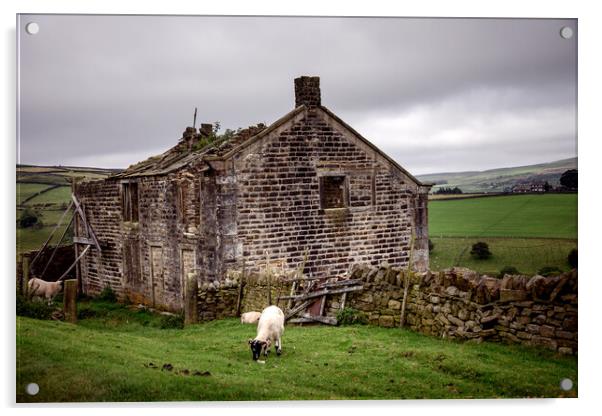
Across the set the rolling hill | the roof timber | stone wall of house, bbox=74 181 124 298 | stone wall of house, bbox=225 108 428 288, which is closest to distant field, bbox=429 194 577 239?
the rolling hill

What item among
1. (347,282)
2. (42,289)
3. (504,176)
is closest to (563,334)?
(504,176)

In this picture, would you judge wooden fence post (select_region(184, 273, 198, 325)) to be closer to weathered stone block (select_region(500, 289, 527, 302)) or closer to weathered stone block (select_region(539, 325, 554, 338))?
weathered stone block (select_region(500, 289, 527, 302))

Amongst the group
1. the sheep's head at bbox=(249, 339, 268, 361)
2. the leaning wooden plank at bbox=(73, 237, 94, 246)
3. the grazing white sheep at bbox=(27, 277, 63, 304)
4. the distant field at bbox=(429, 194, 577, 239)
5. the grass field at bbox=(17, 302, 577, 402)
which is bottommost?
the grass field at bbox=(17, 302, 577, 402)

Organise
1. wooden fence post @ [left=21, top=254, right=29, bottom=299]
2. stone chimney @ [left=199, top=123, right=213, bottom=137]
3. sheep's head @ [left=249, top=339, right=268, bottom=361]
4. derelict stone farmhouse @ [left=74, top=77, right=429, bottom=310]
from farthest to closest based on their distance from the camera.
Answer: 1. stone chimney @ [left=199, top=123, right=213, bottom=137]
2. derelict stone farmhouse @ [left=74, top=77, right=429, bottom=310]
3. wooden fence post @ [left=21, top=254, right=29, bottom=299]
4. sheep's head @ [left=249, top=339, right=268, bottom=361]

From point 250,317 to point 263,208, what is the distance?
3.55m

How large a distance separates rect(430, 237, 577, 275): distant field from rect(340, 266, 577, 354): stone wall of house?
3.20 feet

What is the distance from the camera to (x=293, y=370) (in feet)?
34.4

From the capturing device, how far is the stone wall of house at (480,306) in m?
10.2

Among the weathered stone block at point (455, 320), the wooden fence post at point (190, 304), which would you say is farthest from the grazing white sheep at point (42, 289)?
the weathered stone block at point (455, 320)

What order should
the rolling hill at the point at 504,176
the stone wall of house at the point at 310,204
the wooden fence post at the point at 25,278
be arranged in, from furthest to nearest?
the stone wall of house at the point at 310,204 → the wooden fence post at the point at 25,278 → the rolling hill at the point at 504,176

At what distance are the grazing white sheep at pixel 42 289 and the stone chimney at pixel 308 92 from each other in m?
6.40

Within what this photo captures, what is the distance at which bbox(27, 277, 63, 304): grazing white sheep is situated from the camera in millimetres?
12578

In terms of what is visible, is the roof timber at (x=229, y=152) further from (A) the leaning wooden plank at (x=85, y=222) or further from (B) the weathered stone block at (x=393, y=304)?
(B) the weathered stone block at (x=393, y=304)
